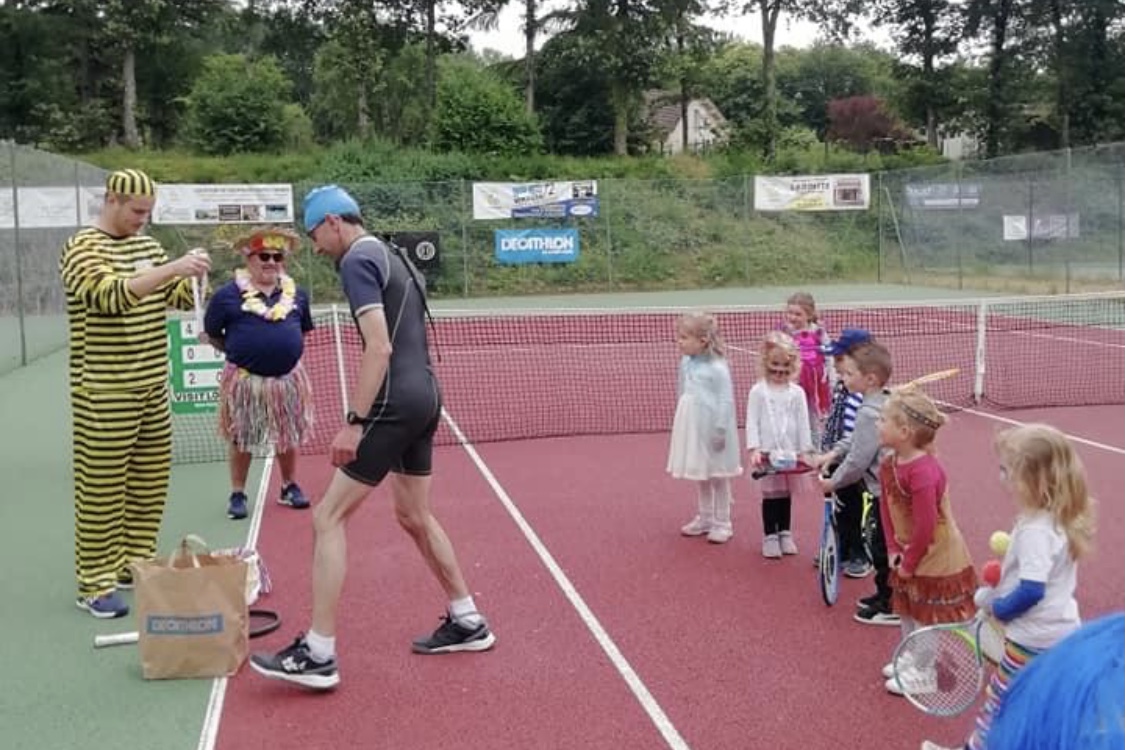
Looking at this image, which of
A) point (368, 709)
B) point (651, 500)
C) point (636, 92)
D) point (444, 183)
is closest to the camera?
point (368, 709)

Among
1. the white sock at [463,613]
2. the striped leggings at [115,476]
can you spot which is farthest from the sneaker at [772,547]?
the striped leggings at [115,476]

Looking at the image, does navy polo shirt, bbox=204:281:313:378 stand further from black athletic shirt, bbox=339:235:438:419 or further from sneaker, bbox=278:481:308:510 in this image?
black athletic shirt, bbox=339:235:438:419

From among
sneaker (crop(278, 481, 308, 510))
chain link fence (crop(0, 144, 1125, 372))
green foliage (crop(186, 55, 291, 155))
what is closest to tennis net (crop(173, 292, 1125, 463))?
sneaker (crop(278, 481, 308, 510))

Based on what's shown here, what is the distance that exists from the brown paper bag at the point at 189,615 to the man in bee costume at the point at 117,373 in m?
0.79

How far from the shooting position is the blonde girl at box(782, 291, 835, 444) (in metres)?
7.16

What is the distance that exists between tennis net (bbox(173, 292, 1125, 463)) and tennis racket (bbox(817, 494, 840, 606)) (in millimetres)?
4144

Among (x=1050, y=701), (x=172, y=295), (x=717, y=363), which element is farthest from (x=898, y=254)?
(x=1050, y=701)

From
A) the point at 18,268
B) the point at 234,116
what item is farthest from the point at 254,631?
the point at 234,116

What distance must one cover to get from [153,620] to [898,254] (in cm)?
2848

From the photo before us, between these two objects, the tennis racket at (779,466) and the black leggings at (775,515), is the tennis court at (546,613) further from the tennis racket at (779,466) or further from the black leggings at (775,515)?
the tennis racket at (779,466)

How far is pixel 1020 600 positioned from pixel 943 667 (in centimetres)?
62

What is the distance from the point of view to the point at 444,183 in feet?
94.3

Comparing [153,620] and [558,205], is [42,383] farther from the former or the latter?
[558,205]

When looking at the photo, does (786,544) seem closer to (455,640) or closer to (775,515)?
(775,515)
